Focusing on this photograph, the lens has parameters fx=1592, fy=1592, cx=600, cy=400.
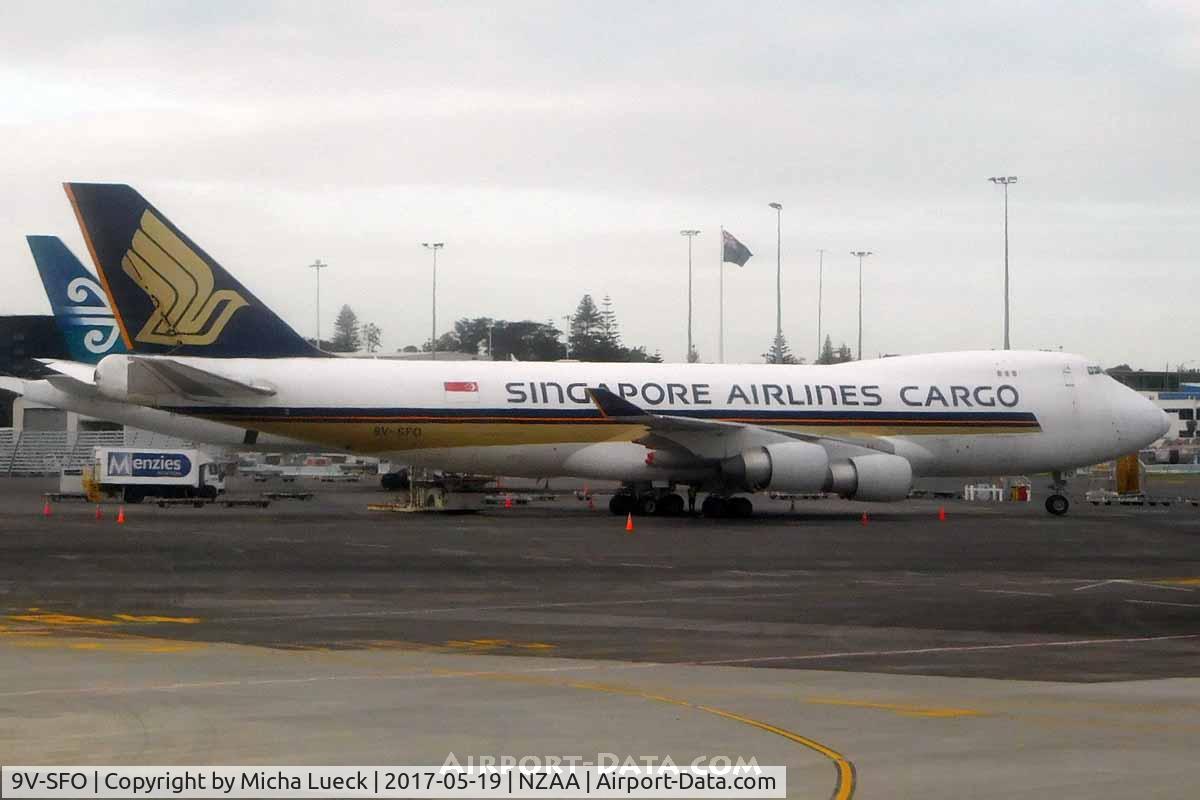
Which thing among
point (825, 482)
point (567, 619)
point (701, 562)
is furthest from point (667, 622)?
point (825, 482)

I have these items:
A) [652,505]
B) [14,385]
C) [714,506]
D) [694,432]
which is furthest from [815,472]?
[14,385]

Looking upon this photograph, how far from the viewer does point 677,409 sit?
138 feet

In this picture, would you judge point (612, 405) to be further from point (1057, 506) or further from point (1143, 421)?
point (1143, 421)

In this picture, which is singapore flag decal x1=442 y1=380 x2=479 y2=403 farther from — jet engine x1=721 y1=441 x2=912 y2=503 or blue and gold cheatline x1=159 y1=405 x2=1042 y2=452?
jet engine x1=721 y1=441 x2=912 y2=503

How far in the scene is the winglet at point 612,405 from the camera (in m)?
39.1

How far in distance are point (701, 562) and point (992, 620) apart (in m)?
9.02

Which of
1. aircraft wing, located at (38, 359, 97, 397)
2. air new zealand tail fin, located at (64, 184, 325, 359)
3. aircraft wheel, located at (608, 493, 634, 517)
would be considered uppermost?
air new zealand tail fin, located at (64, 184, 325, 359)

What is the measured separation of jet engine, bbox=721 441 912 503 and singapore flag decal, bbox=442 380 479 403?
6.61 metres

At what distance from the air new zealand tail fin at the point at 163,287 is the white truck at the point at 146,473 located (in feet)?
44.5

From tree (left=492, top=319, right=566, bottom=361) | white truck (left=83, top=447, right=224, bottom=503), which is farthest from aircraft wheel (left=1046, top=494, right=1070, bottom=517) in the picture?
tree (left=492, top=319, right=566, bottom=361)

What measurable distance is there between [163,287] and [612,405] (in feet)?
37.8

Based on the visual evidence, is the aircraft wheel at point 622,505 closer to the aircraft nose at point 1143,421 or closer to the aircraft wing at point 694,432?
Result: the aircraft wing at point 694,432

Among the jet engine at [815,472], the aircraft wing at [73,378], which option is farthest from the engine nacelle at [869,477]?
the aircraft wing at [73,378]

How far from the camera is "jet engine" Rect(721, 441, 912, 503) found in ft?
130
